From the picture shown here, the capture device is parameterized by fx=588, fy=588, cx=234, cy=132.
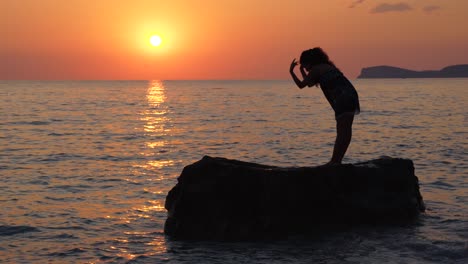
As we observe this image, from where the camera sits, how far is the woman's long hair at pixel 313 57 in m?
10.5

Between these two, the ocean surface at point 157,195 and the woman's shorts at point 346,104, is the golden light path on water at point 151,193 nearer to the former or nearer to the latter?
the ocean surface at point 157,195

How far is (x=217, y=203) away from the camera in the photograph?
10.0 m

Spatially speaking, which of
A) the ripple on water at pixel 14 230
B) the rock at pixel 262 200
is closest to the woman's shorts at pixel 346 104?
the rock at pixel 262 200

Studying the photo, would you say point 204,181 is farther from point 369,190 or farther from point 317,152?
point 317,152

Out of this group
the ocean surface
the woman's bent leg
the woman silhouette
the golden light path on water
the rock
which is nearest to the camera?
the ocean surface

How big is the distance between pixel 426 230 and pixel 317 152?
517 inches

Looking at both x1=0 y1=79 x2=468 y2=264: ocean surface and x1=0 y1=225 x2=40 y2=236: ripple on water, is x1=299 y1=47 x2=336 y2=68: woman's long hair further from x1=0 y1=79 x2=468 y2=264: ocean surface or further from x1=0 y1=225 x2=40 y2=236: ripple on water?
x1=0 y1=225 x2=40 y2=236: ripple on water

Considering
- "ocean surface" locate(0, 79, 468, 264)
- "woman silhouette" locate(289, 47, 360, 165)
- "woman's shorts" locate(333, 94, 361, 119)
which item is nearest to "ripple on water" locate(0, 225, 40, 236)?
"ocean surface" locate(0, 79, 468, 264)

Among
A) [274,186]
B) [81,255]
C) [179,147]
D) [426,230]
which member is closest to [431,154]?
[179,147]

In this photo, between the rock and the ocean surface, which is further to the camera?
the rock

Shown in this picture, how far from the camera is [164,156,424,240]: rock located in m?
10.0

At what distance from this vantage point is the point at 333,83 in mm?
10609

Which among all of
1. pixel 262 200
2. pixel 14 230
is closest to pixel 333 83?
pixel 262 200

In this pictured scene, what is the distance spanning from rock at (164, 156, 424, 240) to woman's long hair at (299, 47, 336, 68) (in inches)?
74.8
